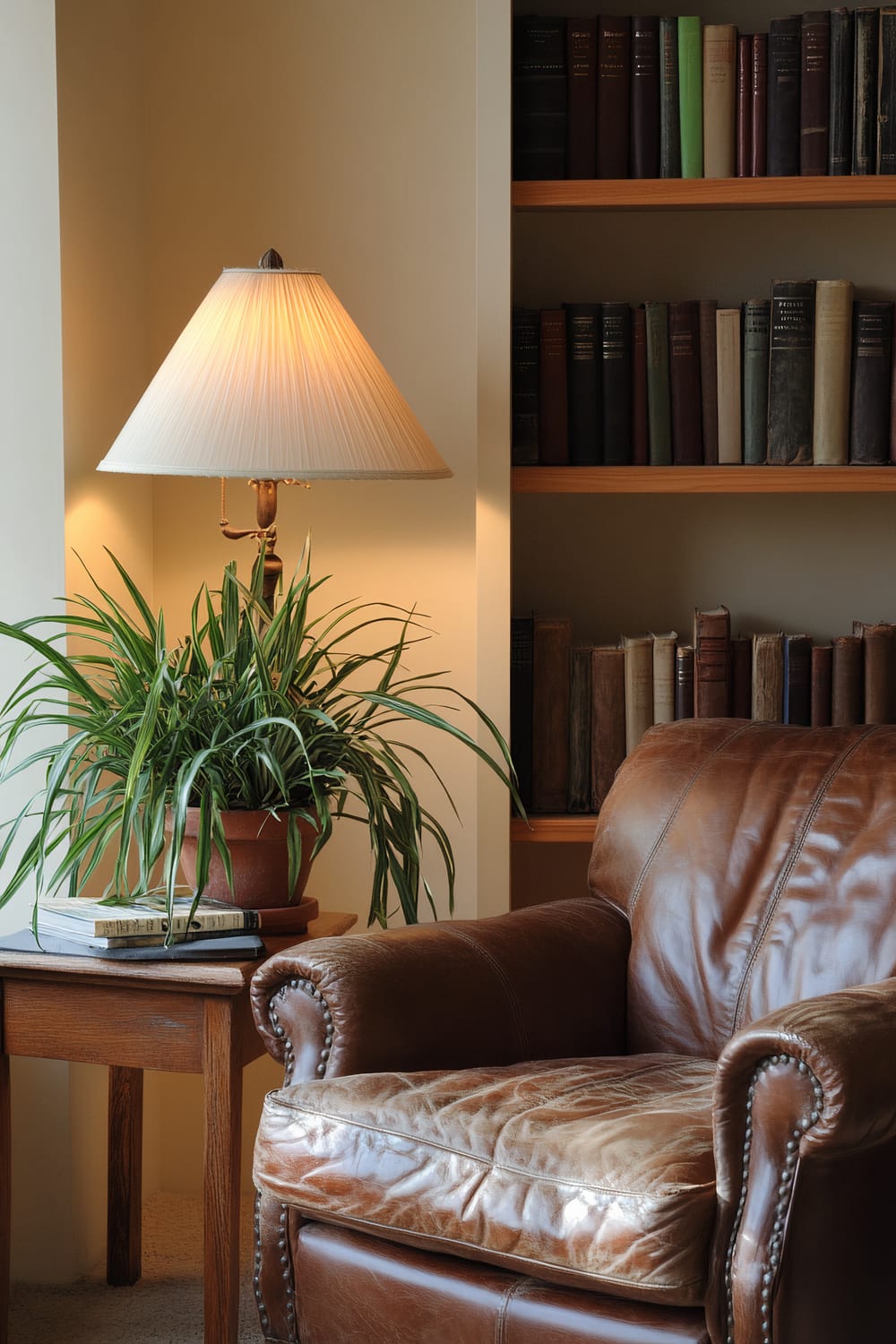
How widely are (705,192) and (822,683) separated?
32.4 inches

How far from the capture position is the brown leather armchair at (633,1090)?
128 centimetres

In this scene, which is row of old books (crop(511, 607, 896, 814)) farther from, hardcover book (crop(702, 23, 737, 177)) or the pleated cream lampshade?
hardcover book (crop(702, 23, 737, 177))

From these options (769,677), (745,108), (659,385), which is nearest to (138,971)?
(769,677)

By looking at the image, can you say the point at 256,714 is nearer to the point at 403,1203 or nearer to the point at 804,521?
the point at 403,1203

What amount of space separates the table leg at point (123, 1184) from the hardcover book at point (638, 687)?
0.98 m

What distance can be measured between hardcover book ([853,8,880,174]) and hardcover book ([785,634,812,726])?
0.77 m

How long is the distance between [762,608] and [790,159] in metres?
0.78

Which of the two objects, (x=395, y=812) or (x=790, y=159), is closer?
(x=395, y=812)

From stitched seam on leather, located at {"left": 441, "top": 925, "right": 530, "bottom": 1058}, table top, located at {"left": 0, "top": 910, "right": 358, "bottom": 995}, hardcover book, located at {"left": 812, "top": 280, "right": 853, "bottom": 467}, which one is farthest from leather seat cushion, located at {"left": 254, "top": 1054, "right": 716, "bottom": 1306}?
hardcover book, located at {"left": 812, "top": 280, "right": 853, "bottom": 467}

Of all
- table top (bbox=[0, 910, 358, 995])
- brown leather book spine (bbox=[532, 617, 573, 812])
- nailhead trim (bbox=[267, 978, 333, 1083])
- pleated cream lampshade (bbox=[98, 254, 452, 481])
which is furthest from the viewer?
brown leather book spine (bbox=[532, 617, 573, 812])

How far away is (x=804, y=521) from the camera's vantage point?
105 inches

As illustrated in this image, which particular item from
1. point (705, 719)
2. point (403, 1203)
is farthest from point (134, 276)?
point (403, 1203)

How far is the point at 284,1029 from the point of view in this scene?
166 cm

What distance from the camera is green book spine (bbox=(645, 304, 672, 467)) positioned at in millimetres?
2402
